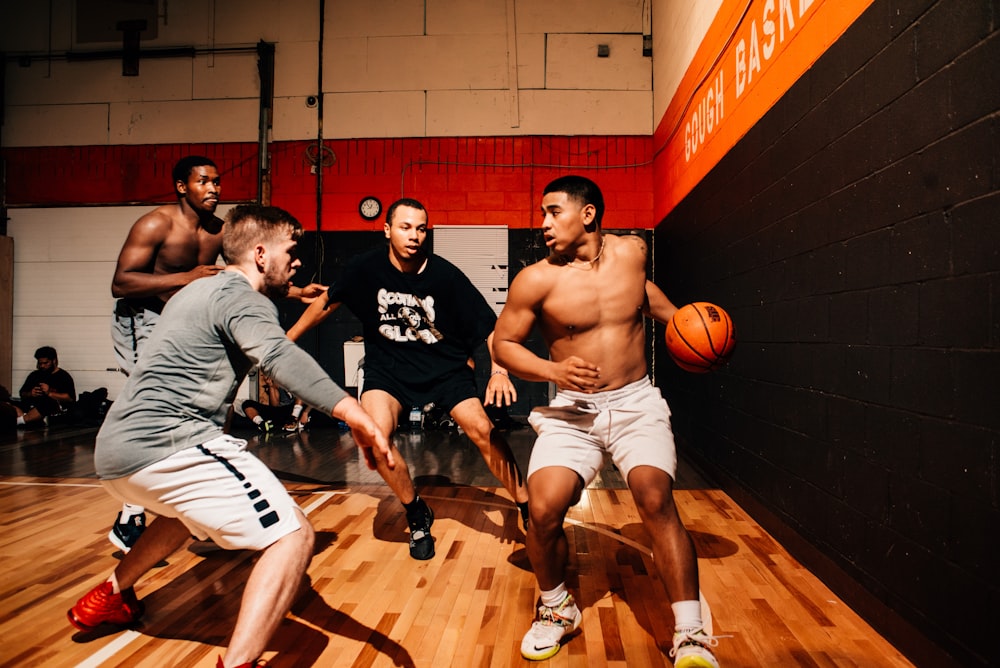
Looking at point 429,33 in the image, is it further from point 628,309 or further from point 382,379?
point 628,309

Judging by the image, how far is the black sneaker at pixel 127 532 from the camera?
2.75 m

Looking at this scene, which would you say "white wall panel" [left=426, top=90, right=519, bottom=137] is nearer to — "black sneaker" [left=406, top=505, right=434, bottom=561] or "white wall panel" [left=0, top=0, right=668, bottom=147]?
"white wall panel" [left=0, top=0, right=668, bottom=147]

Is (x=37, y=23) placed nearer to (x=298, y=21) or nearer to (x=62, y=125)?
(x=62, y=125)

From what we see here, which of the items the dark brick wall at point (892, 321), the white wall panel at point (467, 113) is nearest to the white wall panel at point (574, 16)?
the white wall panel at point (467, 113)

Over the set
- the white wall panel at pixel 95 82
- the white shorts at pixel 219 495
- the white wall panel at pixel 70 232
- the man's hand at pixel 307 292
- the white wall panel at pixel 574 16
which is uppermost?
the white wall panel at pixel 574 16

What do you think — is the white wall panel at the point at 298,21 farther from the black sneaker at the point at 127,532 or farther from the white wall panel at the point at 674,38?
the black sneaker at the point at 127,532

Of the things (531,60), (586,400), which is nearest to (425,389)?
(586,400)

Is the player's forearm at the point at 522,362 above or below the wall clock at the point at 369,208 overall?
below

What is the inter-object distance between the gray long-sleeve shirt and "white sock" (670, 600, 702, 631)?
45.4 inches

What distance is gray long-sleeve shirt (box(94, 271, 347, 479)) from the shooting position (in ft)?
5.27

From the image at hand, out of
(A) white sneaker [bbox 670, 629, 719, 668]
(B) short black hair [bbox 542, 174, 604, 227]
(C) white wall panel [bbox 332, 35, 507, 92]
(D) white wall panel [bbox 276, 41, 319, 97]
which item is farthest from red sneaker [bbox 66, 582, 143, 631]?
(D) white wall panel [bbox 276, 41, 319, 97]

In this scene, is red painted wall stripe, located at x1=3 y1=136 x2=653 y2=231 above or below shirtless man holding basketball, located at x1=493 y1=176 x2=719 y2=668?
above

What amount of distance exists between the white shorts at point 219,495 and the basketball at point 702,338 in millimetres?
1412

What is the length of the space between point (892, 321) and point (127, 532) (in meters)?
3.24
